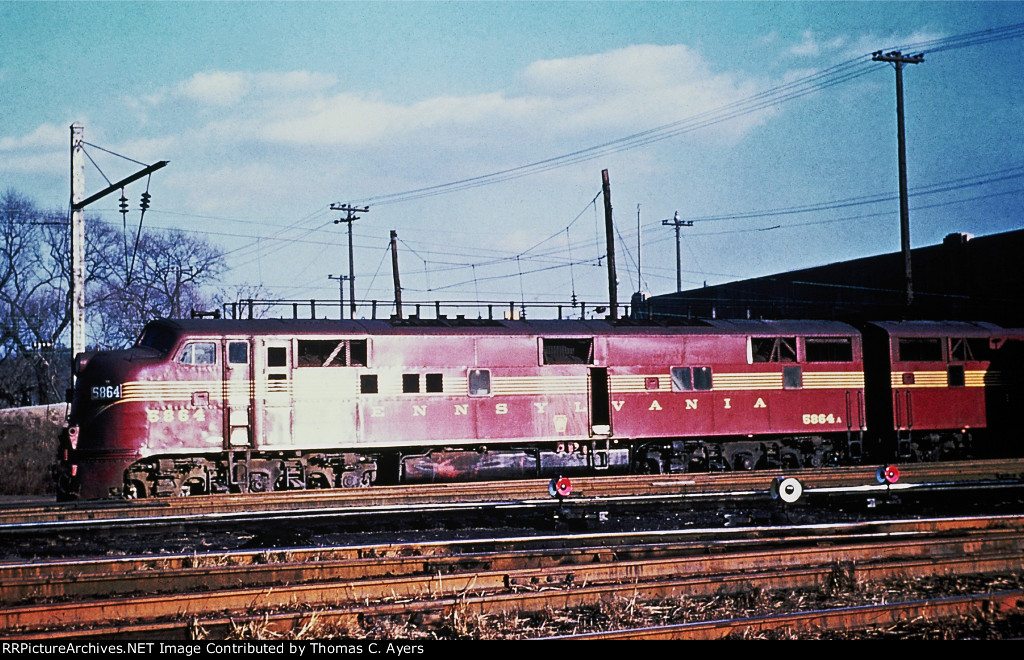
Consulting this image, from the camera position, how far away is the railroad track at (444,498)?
48.9 ft

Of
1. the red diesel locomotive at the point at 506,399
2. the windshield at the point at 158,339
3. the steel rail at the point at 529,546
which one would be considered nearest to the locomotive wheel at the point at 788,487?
the steel rail at the point at 529,546

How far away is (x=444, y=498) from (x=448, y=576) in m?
7.02

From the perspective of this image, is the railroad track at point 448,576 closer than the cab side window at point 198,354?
Yes

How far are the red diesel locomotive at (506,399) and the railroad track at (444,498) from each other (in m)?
1.37

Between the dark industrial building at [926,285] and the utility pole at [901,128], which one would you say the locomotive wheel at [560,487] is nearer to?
the dark industrial building at [926,285]

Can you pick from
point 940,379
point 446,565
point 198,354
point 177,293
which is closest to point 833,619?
point 446,565

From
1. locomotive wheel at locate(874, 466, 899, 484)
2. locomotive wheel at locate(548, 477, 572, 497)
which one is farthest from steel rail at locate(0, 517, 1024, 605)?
locomotive wheel at locate(874, 466, 899, 484)

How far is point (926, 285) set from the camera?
39.8 meters

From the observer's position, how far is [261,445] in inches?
744

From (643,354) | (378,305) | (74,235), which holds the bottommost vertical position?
(643,354)

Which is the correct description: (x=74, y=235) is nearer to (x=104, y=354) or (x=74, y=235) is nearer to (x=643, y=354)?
(x=104, y=354)

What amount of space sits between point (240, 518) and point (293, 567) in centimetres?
472
